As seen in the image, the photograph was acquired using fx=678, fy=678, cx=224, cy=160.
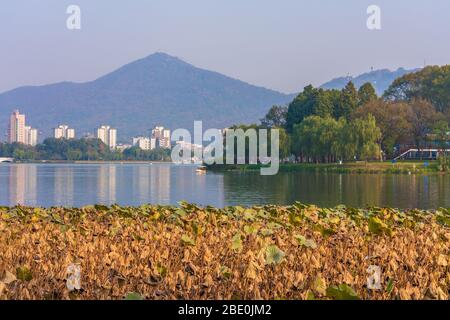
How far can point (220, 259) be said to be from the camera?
6.20 m

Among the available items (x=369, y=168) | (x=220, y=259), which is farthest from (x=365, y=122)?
(x=220, y=259)

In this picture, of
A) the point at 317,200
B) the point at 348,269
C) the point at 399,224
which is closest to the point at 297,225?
the point at 399,224

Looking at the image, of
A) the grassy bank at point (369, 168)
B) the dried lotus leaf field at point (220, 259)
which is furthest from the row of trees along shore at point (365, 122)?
the dried lotus leaf field at point (220, 259)

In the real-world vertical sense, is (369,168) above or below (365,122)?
below

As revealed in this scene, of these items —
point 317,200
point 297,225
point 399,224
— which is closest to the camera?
point 297,225

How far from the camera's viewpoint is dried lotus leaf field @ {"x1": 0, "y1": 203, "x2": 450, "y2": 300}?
16.1 feet

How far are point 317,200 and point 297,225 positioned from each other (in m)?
28.8

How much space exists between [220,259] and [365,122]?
76.0m

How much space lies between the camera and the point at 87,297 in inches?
188

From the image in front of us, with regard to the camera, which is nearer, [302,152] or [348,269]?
[348,269]

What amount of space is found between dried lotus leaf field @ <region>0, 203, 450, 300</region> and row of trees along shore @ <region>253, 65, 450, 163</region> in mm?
71937

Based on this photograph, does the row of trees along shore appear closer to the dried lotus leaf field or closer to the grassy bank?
the grassy bank

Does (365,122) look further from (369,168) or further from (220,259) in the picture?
(220,259)
